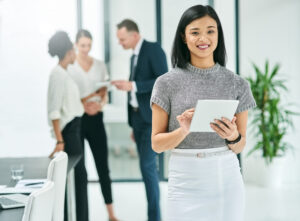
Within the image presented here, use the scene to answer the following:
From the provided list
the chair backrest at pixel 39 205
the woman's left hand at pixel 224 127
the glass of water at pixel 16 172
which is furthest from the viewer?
the glass of water at pixel 16 172

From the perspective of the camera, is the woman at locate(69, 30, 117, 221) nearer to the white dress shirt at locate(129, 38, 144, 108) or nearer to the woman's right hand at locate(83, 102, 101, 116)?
the woman's right hand at locate(83, 102, 101, 116)

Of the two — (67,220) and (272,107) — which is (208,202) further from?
(272,107)

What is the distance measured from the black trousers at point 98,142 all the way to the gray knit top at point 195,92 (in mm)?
2353

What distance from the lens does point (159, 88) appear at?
7.07 feet

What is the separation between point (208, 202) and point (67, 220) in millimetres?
1571

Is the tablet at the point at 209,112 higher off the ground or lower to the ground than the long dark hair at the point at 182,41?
lower

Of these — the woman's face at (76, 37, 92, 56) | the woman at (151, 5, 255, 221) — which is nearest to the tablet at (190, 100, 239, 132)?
the woman at (151, 5, 255, 221)

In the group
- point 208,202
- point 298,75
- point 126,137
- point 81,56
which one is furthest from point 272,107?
point 208,202

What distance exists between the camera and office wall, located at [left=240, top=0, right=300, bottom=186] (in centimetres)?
582

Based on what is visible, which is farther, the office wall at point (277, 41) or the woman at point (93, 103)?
the office wall at point (277, 41)

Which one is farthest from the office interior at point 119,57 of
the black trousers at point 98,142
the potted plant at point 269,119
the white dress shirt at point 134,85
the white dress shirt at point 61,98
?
the white dress shirt at point 61,98

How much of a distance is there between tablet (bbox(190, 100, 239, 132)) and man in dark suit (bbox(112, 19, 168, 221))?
216cm

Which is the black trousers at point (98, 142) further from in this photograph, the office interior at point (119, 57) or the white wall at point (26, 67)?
the white wall at point (26, 67)

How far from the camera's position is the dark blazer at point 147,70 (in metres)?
4.15
